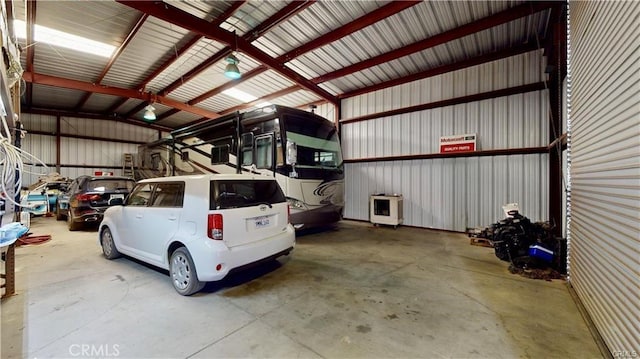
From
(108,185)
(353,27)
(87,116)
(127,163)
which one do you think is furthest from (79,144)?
(353,27)

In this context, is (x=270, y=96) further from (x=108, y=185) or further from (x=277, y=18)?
(x=108, y=185)

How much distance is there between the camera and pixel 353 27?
5148 millimetres

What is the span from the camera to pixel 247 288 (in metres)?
3.19

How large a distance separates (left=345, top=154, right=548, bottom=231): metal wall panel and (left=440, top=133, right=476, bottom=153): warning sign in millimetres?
315

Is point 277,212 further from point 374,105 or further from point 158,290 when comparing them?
point 374,105

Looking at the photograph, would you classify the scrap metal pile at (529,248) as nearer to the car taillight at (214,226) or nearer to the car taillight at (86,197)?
the car taillight at (214,226)

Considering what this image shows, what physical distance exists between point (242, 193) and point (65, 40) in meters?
7.09

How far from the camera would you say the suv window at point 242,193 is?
9.41 ft

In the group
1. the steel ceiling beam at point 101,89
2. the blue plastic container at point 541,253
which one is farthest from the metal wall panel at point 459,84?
the steel ceiling beam at point 101,89

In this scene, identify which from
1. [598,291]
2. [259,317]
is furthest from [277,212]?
[598,291]

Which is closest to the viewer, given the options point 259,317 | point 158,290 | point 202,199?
point 259,317

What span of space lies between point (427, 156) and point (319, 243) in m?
4.31

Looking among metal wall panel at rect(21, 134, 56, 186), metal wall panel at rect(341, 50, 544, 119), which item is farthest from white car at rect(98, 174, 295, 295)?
metal wall panel at rect(21, 134, 56, 186)

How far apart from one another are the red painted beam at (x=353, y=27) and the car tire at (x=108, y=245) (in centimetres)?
566
